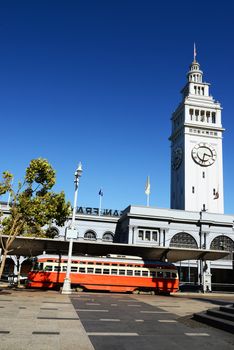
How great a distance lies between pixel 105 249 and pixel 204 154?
4032 cm

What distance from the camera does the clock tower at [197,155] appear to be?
232 ft

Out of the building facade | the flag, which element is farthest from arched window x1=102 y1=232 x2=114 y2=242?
the flag

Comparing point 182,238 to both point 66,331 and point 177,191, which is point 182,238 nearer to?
point 177,191

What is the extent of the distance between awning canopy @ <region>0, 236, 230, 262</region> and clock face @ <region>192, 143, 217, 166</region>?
32350mm

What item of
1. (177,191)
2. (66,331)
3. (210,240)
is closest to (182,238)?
(210,240)

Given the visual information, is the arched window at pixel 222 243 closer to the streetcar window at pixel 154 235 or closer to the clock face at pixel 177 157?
the streetcar window at pixel 154 235

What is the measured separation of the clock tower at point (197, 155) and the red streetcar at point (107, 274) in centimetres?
3428

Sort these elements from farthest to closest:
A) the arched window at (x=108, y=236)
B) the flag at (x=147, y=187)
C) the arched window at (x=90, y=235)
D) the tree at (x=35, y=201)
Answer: the flag at (x=147, y=187) → the arched window at (x=108, y=236) → the arched window at (x=90, y=235) → the tree at (x=35, y=201)

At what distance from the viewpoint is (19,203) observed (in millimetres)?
30172

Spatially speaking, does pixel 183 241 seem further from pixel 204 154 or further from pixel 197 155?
pixel 204 154

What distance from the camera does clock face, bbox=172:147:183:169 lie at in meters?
75.0

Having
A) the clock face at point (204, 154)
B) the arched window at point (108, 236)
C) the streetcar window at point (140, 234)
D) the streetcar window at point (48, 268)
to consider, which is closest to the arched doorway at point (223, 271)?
the streetcar window at point (140, 234)

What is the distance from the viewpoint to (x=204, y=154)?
7262 cm

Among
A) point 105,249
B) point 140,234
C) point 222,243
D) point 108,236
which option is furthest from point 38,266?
point 222,243
